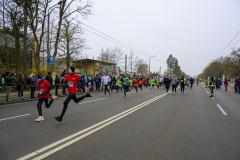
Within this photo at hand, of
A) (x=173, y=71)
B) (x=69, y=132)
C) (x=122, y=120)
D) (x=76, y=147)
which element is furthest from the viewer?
(x=173, y=71)

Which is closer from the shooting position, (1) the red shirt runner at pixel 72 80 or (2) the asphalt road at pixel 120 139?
(2) the asphalt road at pixel 120 139

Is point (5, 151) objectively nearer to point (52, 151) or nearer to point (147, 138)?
point (52, 151)

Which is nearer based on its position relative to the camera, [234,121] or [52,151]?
[52,151]

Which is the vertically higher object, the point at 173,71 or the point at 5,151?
the point at 173,71

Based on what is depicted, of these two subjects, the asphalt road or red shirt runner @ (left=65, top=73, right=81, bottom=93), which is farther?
red shirt runner @ (left=65, top=73, right=81, bottom=93)

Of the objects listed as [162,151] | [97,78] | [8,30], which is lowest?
[162,151]

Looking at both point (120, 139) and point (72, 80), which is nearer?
point (120, 139)

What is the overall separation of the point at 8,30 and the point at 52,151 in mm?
19996

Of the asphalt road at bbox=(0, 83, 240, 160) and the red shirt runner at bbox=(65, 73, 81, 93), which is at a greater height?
the red shirt runner at bbox=(65, 73, 81, 93)

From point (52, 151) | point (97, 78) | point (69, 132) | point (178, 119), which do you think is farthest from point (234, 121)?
point (97, 78)

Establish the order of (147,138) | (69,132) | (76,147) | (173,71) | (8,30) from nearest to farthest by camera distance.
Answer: (76,147)
(147,138)
(69,132)
(8,30)
(173,71)

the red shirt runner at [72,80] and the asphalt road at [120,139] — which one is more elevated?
the red shirt runner at [72,80]

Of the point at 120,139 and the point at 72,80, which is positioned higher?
the point at 72,80

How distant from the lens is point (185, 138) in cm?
475
